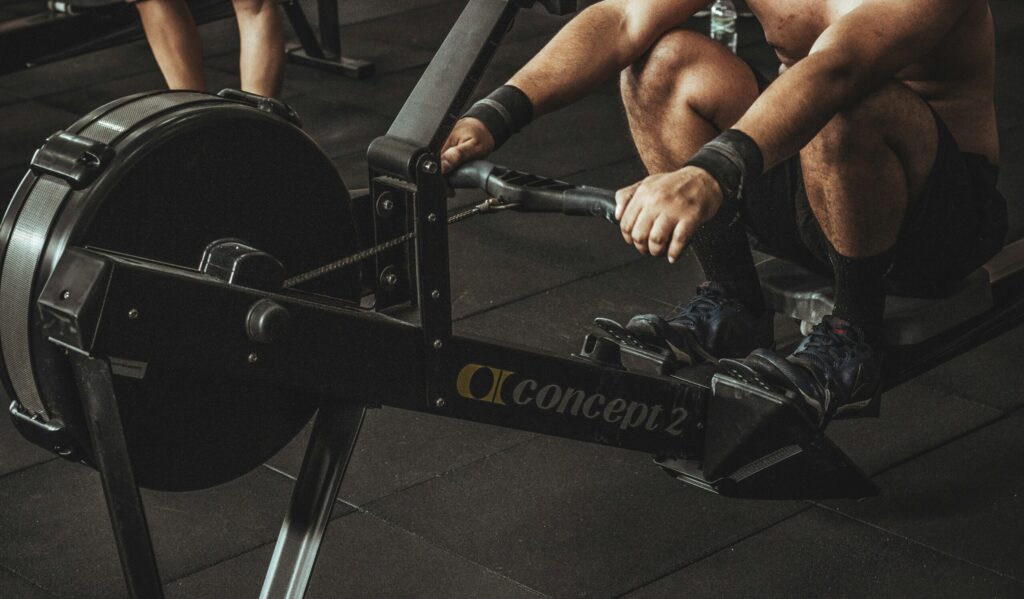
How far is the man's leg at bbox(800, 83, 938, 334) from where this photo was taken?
79.9 inches

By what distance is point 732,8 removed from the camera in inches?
189

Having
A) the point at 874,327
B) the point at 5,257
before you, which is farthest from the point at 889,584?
the point at 5,257

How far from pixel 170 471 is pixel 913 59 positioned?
1139 millimetres

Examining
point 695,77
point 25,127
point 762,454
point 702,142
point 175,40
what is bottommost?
point 25,127

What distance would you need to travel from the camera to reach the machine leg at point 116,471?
1.47 metres

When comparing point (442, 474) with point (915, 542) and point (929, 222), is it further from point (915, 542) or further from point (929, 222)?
point (929, 222)

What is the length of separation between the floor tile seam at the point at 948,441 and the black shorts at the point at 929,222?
28cm

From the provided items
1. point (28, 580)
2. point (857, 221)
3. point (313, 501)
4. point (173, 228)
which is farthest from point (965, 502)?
point (28, 580)

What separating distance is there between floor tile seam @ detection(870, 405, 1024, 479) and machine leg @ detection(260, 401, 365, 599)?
1.00 m

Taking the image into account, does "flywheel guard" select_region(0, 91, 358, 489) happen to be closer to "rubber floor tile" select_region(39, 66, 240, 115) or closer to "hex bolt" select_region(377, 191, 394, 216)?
"hex bolt" select_region(377, 191, 394, 216)

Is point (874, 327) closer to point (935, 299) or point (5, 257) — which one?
point (935, 299)

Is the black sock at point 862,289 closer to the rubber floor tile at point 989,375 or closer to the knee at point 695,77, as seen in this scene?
the knee at point 695,77

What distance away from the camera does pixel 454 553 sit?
6.98 feet

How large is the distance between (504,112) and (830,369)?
63 cm
